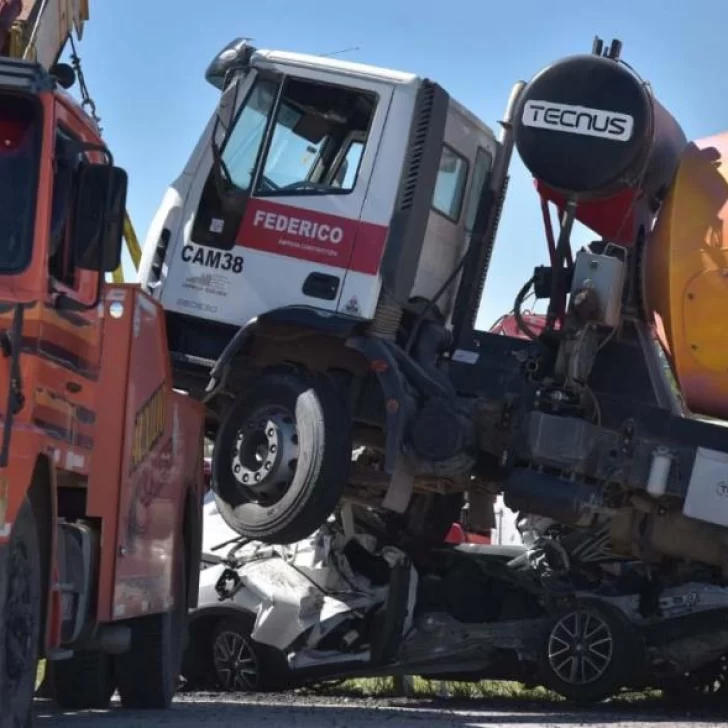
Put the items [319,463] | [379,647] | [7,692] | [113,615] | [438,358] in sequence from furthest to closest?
[379,647], [438,358], [319,463], [113,615], [7,692]

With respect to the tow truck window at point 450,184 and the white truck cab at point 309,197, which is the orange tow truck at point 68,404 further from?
the tow truck window at point 450,184

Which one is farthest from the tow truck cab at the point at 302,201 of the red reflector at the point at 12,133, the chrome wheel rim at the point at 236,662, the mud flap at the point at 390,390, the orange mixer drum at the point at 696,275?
the red reflector at the point at 12,133

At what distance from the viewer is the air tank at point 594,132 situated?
9.58 metres

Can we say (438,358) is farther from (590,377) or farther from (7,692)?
(7,692)

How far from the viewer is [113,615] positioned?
786 centimetres

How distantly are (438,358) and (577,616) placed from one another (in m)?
1.93

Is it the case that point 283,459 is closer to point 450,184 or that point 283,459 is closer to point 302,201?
point 302,201

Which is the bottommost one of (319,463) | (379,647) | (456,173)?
(379,647)

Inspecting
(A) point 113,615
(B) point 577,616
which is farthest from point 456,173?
(A) point 113,615

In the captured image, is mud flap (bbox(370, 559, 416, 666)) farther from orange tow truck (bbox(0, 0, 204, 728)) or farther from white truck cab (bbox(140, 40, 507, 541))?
orange tow truck (bbox(0, 0, 204, 728))

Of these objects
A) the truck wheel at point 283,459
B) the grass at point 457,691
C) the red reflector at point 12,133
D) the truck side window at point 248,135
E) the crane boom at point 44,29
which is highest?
the crane boom at point 44,29

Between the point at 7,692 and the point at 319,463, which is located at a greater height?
the point at 319,463

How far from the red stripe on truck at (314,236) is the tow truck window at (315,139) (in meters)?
0.14

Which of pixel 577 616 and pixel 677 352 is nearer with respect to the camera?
pixel 677 352
